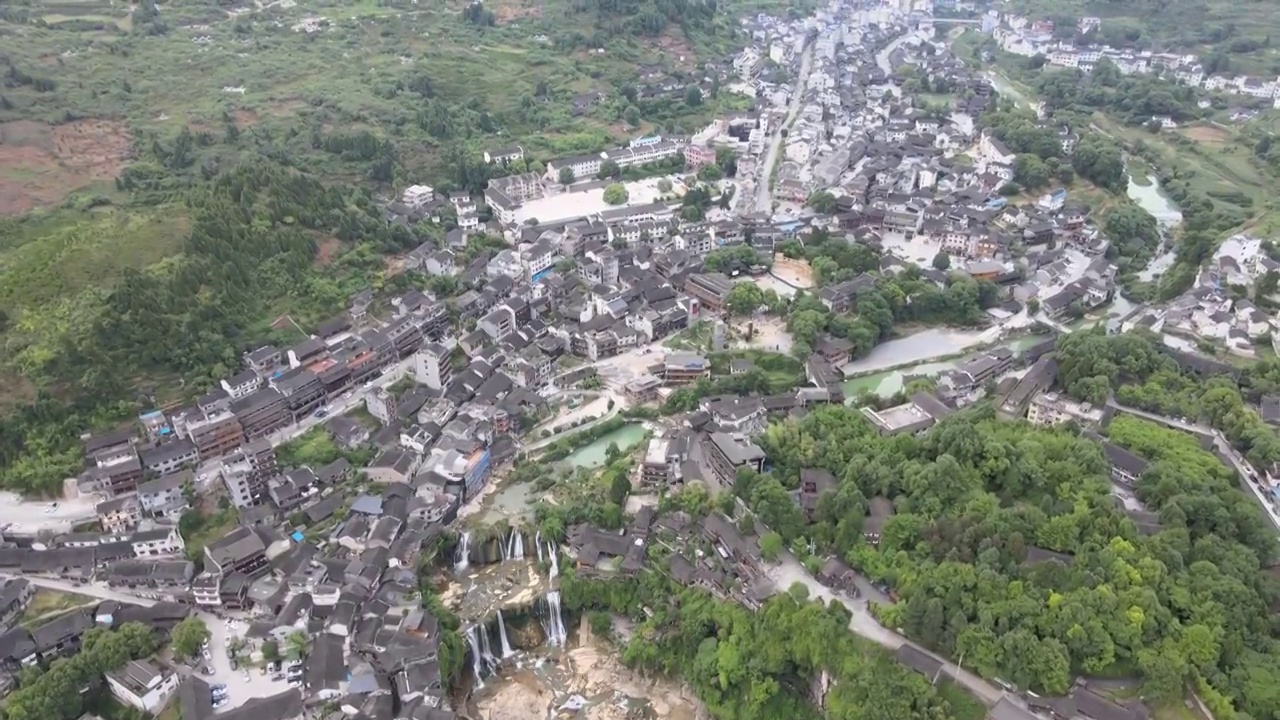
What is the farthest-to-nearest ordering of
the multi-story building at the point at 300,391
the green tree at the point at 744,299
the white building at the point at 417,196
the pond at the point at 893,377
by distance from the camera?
the white building at the point at 417,196 < the green tree at the point at 744,299 < the pond at the point at 893,377 < the multi-story building at the point at 300,391

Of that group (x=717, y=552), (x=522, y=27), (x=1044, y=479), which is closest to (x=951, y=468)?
(x=1044, y=479)

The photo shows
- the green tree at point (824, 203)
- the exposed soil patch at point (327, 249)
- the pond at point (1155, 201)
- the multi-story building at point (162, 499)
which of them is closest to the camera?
the multi-story building at point (162, 499)

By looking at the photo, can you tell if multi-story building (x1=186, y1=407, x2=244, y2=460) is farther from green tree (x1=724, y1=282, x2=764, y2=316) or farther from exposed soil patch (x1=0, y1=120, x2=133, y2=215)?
green tree (x1=724, y1=282, x2=764, y2=316)

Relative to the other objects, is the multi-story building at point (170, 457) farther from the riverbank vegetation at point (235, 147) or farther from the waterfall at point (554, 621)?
the waterfall at point (554, 621)

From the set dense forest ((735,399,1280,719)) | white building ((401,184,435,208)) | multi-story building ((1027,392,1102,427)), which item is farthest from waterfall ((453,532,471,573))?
white building ((401,184,435,208))

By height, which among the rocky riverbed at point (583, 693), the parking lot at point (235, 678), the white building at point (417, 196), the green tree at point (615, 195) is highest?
the white building at point (417, 196)

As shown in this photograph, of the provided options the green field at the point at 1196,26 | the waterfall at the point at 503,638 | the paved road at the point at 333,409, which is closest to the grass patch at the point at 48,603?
the paved road at the point at 333,409

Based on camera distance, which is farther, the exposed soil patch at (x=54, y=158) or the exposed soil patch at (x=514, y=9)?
the exposed soil patch at (x=514, y=9)
